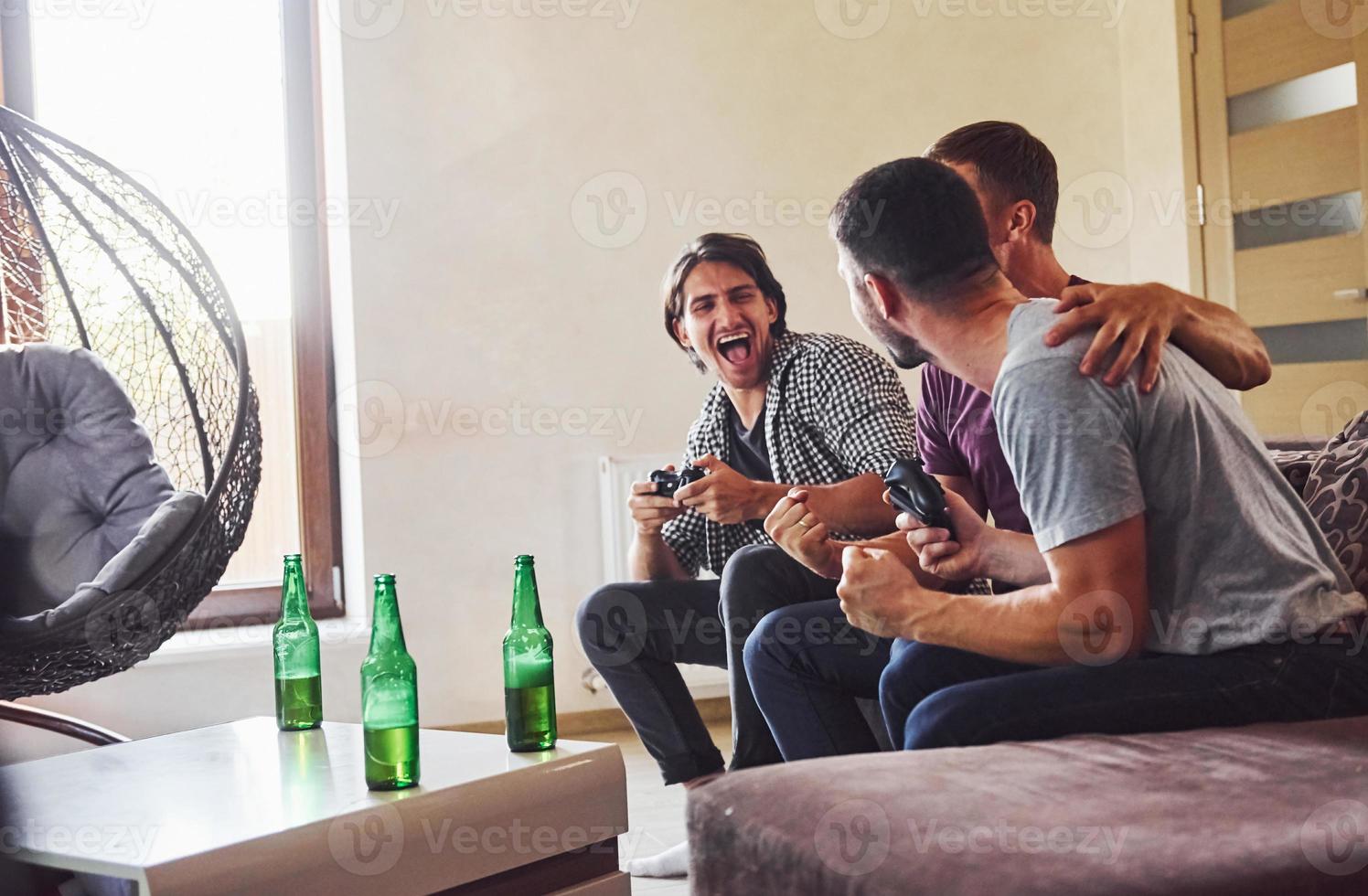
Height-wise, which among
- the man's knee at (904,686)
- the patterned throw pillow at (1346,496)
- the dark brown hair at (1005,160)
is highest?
the dark brown hair at (1005,160)

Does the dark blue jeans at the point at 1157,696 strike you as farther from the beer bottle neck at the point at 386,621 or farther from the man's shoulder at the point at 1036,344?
the beer bottle neck at the point at 386,621

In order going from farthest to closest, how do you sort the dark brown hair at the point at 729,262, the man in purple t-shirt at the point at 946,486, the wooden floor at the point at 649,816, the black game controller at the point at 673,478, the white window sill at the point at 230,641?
the white window sill at the point at 230,641 < the dark brown hair at the point at 729,262 < the black game controller at the point at 673,478 < the wooden floor at the point at 649,816 < the man in purple t-shirt at the point at 946,486

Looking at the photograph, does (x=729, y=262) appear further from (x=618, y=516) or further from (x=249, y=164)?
(x=249, y=164)

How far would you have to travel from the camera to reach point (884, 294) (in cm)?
147

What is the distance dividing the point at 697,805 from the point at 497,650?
2629 mm

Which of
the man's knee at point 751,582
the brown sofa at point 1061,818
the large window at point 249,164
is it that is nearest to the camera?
the brown sofa at point 1061,818

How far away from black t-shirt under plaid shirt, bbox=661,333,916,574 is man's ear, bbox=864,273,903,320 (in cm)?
68

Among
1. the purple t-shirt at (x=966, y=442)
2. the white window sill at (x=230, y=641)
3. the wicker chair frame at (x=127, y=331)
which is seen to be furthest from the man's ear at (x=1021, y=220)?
the white window sill at (x=230, y=641)

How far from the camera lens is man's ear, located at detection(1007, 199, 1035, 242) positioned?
75.7 inches

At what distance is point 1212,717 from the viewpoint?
3.99 ft

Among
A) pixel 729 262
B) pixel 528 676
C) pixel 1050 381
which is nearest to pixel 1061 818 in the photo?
pixel 1050 381

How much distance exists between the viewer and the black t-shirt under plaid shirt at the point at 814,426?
2.17 m

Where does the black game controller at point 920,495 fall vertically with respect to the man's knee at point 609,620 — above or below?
above

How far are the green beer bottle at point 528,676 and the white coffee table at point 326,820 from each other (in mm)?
31
